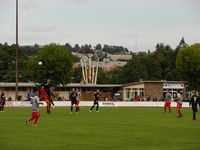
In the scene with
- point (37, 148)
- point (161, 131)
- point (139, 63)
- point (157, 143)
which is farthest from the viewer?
point (139, 63)

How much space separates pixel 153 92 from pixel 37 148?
283 ft

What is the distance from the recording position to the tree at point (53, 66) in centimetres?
9675

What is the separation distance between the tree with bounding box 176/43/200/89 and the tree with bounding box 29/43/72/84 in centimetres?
2022

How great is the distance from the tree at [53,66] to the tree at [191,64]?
20.2 metres

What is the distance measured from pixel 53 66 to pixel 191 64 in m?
24.7

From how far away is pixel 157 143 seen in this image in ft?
60.7

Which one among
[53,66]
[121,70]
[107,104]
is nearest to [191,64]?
[53,66]

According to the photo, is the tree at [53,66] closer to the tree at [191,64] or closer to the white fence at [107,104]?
the tree at [191,64]

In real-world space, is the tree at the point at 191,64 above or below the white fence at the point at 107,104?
above

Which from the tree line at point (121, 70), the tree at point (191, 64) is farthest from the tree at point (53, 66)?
the tree at point (191, 64)

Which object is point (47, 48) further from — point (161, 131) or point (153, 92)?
point (161, 131)

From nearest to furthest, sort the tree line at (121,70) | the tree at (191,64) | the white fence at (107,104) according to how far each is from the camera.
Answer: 1. the white fence at (107,104)
2. the tree at (191,64)
3. the tree line at (121,70)

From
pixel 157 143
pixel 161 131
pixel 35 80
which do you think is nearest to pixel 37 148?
pixel 157 143

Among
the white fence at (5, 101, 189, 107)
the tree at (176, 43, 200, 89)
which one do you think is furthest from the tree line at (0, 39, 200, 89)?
the white fence at (5, 101, 189, 107)
